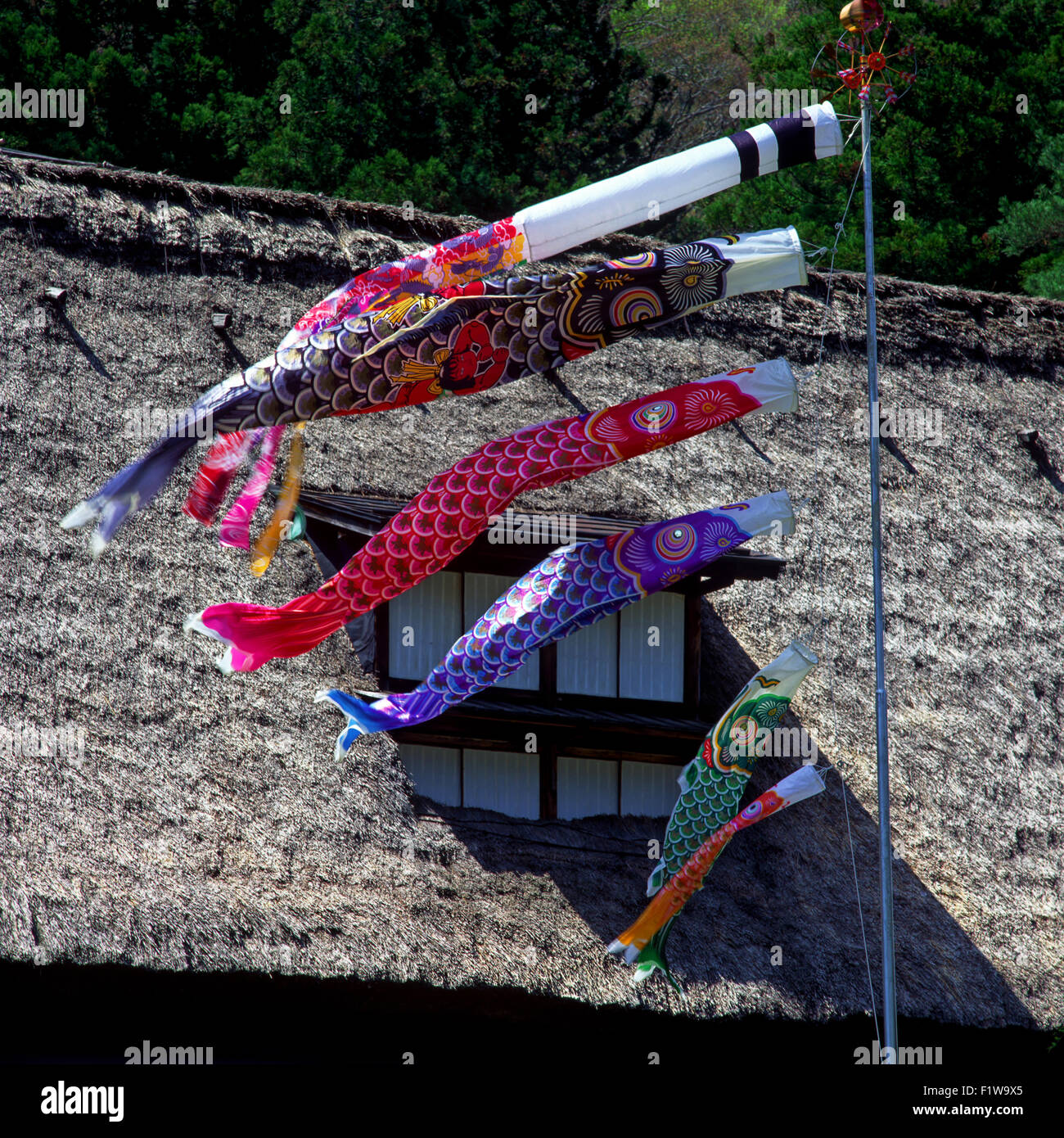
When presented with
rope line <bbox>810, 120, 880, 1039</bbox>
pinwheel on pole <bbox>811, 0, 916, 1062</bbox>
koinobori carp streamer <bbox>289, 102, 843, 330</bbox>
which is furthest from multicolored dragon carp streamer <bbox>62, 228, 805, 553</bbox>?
rope line <bbox>810, 120, 880, 1039</bbox>

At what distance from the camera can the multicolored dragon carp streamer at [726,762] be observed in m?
9.02

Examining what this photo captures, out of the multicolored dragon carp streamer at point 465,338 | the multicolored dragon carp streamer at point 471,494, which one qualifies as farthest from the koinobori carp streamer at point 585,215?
the multicolored dragon carp streamer at point 471,494

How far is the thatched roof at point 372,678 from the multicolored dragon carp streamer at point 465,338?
5.16 feet

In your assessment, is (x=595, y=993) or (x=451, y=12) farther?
(x=451, y=12)

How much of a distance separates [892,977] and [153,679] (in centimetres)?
475

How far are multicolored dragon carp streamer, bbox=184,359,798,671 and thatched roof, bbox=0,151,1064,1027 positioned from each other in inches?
33.9

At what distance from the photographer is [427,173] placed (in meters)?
19.8

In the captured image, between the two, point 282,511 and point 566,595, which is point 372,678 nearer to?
point 282,511

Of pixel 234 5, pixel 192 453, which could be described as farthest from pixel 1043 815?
pixel 234 5

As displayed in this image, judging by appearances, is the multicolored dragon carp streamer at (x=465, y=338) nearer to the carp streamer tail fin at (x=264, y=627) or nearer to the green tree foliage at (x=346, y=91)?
the carp streamer tail fin at (x=264, y=627)

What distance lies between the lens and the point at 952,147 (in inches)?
851

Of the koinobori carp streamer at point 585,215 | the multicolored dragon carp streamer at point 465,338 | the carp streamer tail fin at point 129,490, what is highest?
the koinobori carp streamer at point 585,215

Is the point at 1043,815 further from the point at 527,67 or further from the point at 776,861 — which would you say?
the point at 527,67

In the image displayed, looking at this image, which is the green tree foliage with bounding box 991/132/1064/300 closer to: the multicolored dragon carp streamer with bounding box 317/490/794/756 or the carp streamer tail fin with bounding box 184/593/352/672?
the multicolored dragon carp streamer with bounding box 317/490/794/756
